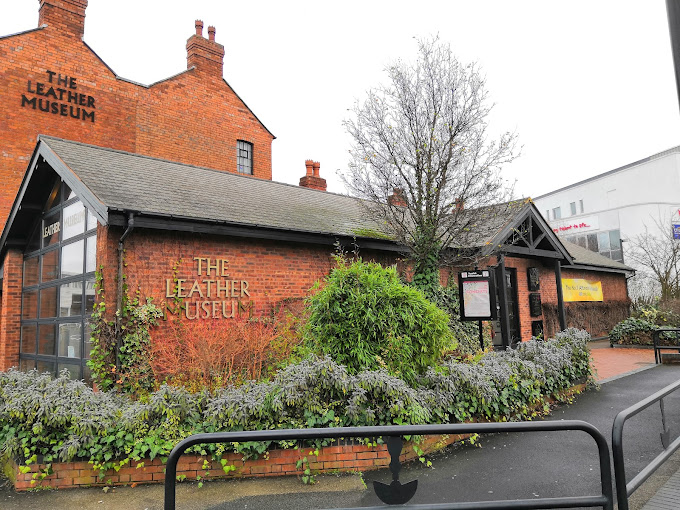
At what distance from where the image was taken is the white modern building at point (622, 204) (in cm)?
3622

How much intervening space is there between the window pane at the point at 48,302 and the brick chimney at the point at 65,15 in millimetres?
10089

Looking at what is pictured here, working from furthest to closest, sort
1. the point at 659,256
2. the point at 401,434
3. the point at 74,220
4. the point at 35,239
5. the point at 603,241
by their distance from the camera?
the point at 603,241, the point at 659,256, the point at 35,239, the point at 74,220, the point at 401,434

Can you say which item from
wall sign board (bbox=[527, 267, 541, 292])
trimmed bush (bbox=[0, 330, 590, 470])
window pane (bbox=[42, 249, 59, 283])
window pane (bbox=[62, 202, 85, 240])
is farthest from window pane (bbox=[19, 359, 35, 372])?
wall sign board (bbox=[527, 267, 541, 292])

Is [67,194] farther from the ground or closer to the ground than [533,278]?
farther from the ground

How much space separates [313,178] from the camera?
18734 mm

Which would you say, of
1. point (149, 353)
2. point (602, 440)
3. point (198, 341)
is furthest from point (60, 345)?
point (602, 440)

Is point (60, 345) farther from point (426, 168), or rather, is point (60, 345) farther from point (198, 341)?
point (426, 168)

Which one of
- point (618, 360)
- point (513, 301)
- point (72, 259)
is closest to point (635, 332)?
point (618, 360)

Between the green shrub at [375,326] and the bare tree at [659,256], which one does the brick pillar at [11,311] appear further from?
the bare tree at [659,256]

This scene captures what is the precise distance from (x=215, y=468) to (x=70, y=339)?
5675mm

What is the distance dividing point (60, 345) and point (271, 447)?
6.56 meters

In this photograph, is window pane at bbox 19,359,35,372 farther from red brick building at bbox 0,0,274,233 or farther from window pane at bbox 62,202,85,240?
red brick building at bbox 0,0,274,233

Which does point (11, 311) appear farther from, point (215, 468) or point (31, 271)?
point (215, 468)

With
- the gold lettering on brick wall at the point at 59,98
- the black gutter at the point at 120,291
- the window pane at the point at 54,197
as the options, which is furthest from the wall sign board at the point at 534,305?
the gold lettering on brick wall at the point at 59,98
